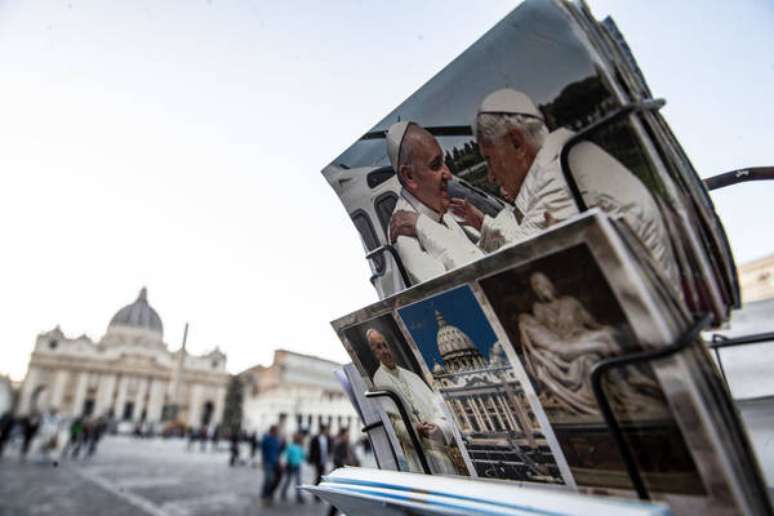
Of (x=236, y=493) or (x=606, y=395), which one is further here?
(x=236, y=493)

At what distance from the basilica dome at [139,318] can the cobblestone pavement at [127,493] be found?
55.6m

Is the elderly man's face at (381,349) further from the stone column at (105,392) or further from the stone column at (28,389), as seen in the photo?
the stone column at (105,392)

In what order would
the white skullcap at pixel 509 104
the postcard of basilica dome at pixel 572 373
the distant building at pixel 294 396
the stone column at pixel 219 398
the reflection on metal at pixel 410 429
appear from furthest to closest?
1. the stone column at pixel 219 398
2. the distant building at pixel 294 396
3. the reflection on metal at pixel 410 429
4. the white skullcap at pixel 509 104
5. the postcard of basilica dome at pixel 572 373

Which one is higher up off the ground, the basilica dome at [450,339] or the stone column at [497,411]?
the basilica dome at [450,339]

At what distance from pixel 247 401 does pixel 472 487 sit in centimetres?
5124

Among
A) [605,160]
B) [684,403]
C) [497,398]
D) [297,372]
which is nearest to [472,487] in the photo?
[497,398]

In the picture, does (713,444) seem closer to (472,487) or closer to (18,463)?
(472,487)

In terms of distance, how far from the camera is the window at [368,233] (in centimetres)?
103

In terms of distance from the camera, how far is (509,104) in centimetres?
70

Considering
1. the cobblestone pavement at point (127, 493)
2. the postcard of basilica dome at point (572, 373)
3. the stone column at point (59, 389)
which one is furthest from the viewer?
the stone column at point (59, 389)

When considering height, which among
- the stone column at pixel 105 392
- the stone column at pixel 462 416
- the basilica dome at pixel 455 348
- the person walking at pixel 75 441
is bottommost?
the stone column at pixel 462 416

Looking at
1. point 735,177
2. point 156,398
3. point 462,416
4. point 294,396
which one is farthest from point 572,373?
point 156,398

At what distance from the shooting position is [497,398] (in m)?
A: 0.71

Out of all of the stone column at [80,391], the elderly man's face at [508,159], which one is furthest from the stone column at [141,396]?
the elderly man's face at [508,159]
